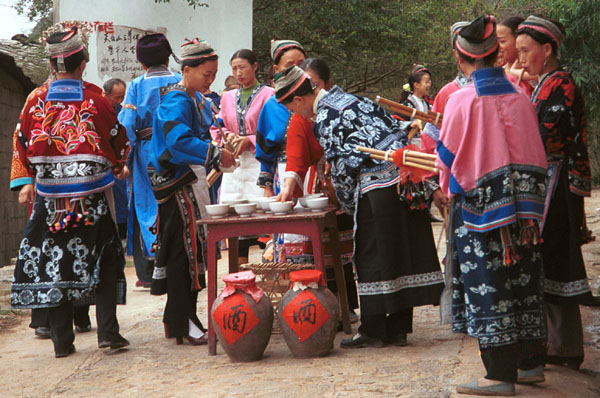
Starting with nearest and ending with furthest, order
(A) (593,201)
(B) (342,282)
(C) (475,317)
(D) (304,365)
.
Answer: (C) (475,317)
(D) (304,365)
(B) (342,282)
(A) (593,201)

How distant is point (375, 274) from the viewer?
4.89m

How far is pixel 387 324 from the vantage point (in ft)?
Answer: 16.8

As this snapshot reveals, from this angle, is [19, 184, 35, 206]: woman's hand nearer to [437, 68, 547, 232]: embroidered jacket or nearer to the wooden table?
the wooden table

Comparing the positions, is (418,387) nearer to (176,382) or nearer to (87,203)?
(176,382)

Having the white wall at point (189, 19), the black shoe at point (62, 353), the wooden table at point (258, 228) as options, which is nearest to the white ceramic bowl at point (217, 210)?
the wooden table at point (258, 228)

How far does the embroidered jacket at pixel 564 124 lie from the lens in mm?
4184

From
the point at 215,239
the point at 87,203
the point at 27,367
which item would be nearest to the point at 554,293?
the point at 215,239

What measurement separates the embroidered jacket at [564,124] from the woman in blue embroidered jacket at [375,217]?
3.22 ft

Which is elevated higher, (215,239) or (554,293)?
(215,239)

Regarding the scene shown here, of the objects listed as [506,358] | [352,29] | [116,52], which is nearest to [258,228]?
[506,358]

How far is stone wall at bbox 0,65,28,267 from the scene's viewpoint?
11.6 metres

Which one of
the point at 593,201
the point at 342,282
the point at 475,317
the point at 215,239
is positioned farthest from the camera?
the point at 593,201

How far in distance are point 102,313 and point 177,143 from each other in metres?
1.28

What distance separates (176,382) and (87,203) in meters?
1.45
